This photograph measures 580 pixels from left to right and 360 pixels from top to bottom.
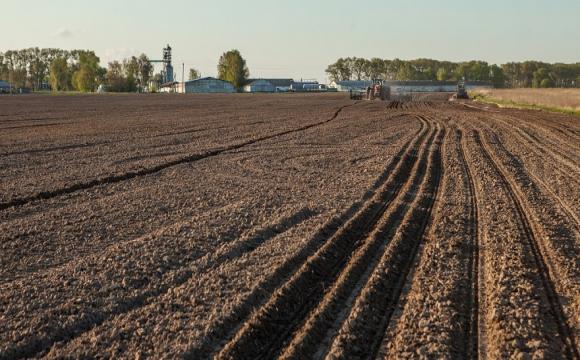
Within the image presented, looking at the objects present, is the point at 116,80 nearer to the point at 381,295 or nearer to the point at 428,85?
the point at 428,85

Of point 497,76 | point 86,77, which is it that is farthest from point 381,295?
point 497,76

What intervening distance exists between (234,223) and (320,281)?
A: 2.50m

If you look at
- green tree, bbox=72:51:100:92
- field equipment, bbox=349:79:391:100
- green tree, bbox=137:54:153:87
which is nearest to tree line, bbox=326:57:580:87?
green tree, bbox=137:54:153:87

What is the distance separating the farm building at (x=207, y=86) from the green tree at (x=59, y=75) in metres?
25.5

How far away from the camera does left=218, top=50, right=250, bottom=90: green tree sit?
145 metres

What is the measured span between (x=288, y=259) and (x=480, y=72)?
628ft

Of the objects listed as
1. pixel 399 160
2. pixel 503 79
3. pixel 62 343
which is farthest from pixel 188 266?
pixel 503 79

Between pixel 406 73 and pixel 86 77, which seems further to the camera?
pixel 406 73

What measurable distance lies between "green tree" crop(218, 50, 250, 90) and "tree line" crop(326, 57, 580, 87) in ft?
124

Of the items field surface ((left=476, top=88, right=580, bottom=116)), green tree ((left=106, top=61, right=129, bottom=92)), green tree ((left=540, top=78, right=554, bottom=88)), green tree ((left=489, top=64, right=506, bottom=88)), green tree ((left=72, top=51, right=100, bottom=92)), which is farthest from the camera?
green tree ((left=489, top=64, right=506, bottom=88))

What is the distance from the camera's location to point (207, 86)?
138000mm

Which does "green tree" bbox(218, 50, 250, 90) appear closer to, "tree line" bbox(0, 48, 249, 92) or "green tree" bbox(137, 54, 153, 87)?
"tree line" bbox(0, 48, 249, 92)

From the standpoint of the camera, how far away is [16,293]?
228 inches

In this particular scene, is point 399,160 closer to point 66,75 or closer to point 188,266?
point 188,266
